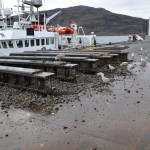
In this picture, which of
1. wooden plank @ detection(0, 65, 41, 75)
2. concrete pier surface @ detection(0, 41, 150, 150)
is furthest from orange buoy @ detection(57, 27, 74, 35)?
concrete pier surface @ detection(0, 41, 150, 150)

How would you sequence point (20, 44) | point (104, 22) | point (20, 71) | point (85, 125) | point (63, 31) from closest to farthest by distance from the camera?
point (85, 125) < point (20, 71) < point (20, 44) < point (63, 31) < point (104, 22)

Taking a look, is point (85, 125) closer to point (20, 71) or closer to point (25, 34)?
point (20, 71)

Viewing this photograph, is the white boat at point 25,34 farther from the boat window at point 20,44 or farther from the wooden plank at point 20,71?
the wooden plank at point 20,71

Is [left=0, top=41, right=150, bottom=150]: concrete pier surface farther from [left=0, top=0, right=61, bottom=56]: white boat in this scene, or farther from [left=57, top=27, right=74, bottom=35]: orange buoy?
[left=57, top=27, right=74, bottom=35]: orange buoy

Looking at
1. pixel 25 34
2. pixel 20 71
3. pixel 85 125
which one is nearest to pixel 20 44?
pixel 25 34

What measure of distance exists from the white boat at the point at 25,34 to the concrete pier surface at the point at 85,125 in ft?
32.7

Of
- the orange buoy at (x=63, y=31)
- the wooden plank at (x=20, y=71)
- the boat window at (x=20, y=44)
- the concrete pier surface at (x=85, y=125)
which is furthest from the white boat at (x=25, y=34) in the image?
the concrete pier surface at (x=85, y=125)

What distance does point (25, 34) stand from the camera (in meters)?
17.9

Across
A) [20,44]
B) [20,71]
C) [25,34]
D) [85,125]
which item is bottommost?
[85,125]

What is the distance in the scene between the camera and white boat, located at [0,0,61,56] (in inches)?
669

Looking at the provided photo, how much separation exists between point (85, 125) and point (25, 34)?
42.9 feet

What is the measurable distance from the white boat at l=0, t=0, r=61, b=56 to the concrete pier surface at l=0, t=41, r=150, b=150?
9978mm

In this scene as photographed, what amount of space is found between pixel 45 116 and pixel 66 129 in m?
0.93

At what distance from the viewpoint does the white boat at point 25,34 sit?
55.7 feet
